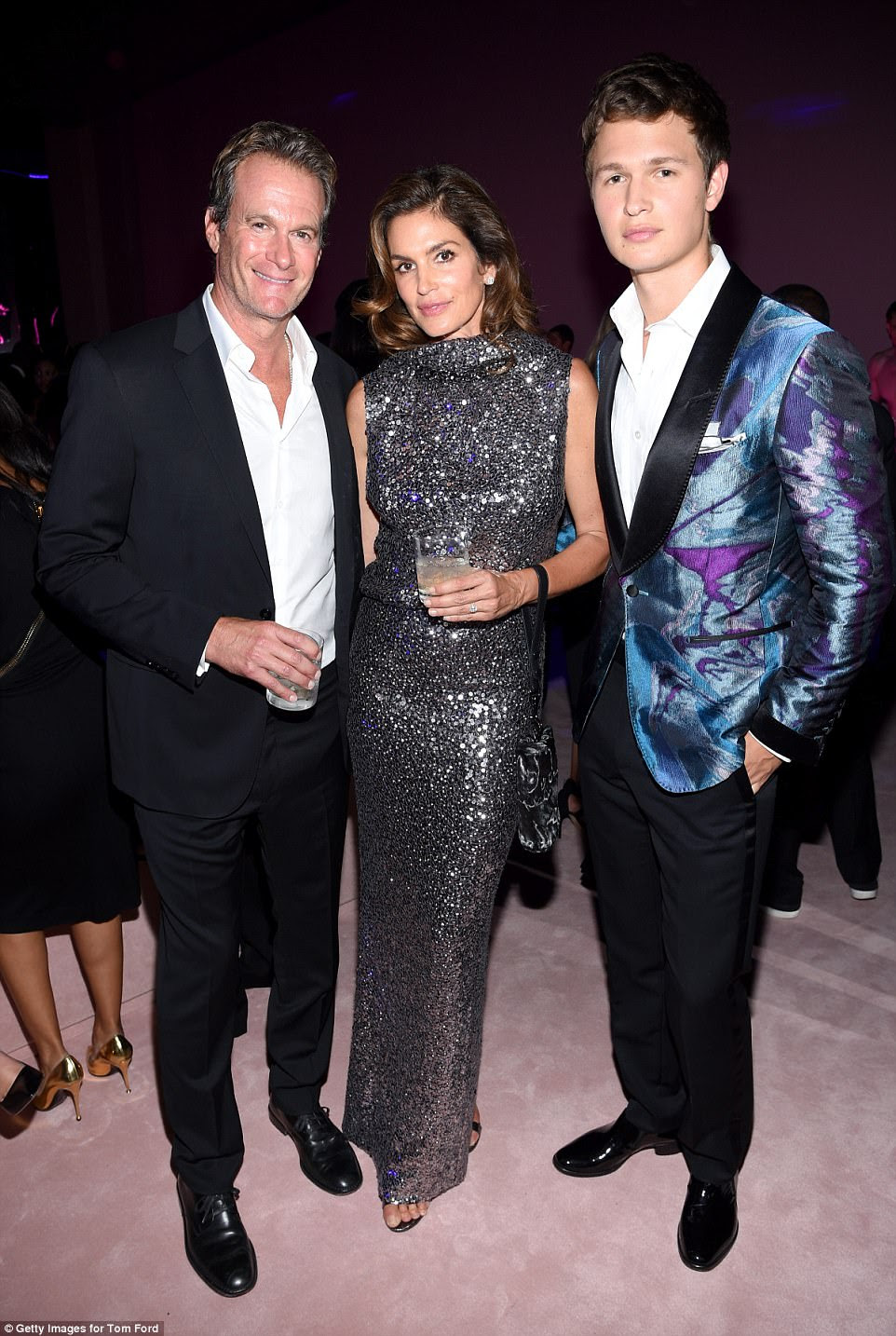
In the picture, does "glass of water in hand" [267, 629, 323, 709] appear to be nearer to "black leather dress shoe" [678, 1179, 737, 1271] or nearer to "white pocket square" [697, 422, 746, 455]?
"white pocket square" [697, 422, 746, 455]

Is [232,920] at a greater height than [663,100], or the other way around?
[663,100]

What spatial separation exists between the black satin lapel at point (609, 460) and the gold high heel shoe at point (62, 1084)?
1.72 meters

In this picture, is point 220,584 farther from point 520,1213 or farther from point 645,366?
point 520,1213

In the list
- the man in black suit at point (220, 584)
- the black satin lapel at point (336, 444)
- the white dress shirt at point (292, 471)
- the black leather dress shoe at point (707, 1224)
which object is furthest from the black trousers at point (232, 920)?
the black leather dress shoe at point (707, 1224)

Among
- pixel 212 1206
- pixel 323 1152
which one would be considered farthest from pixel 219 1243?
pixel 323 1152

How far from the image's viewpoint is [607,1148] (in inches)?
93.4

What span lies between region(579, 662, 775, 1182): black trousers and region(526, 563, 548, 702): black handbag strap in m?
0.14

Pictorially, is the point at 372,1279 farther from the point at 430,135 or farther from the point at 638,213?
the point at 430,135

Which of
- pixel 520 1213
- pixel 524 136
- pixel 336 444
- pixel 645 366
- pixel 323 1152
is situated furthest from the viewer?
pixel 524 136

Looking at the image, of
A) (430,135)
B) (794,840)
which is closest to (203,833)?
(794,840)

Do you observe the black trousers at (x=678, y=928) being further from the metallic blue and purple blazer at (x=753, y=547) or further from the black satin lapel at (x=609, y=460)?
the black satin lapel at (x=609, y=460)

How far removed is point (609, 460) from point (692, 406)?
0.74ft

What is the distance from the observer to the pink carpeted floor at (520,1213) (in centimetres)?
204

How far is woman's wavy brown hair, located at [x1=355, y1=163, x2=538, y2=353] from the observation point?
6.68 feet
